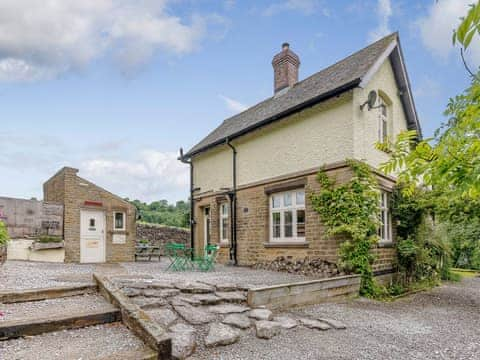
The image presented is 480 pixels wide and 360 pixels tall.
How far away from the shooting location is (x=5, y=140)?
13.2 meters

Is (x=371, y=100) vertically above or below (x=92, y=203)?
above

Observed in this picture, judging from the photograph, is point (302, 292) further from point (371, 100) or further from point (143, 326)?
point (371, 100)

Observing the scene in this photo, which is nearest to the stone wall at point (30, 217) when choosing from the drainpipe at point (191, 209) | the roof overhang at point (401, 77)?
the drainpipe at point (191, 209)

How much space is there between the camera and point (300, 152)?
965 centimetres

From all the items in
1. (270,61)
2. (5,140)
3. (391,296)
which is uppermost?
(270,61)

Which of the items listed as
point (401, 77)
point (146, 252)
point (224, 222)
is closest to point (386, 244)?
point (401, 77)

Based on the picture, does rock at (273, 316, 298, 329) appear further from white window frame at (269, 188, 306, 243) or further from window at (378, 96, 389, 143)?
window at (378, 96, 389, 143)

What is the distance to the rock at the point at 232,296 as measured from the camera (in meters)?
5.57

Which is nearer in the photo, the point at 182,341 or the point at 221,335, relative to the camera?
the point at 182,341

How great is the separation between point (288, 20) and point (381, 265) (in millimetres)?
6842

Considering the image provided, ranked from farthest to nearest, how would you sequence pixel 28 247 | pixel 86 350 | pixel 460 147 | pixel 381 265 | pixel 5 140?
1. pixel 5 140
2. pixel 28 247
3. pixel 381 265
4. pixel 86 350
5. pixel 460 147

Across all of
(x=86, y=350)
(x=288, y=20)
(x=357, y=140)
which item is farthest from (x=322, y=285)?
(x=288, y=20)

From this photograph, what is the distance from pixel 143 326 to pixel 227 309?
1896 millimetres

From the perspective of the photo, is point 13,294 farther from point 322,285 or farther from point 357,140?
point 357,140
